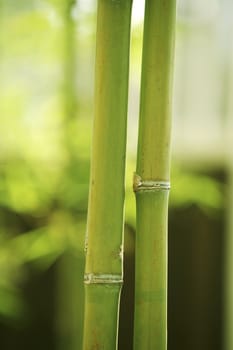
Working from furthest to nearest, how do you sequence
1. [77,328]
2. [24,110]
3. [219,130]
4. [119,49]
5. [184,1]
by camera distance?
[219,130] < [184,1] < [24,110] < [77,328] < [119,49]

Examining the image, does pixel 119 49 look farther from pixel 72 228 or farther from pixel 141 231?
pixel 72 228

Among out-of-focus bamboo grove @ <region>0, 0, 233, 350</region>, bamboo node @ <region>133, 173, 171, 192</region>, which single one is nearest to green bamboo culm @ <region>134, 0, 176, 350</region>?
bamboo node @ <region>133, 173, 171, 192</region>

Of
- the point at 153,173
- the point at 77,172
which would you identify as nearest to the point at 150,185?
the point at 153,173

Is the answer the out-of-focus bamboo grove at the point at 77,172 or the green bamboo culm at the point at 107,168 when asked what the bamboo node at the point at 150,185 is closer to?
the green bamboo culm at the point at 107,168

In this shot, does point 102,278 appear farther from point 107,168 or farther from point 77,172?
point 77,172

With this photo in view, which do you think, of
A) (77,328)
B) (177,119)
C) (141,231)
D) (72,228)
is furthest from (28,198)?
(141,231)

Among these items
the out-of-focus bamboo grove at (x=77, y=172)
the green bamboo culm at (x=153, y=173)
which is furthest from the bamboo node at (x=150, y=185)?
the out-of-focus bamboo grove at (x=77, y=172)

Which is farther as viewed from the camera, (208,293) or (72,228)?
(208,293)

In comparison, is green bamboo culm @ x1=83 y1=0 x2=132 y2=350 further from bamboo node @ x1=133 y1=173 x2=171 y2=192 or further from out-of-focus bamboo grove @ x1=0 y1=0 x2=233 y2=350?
out-of-focus bamboo grove @ x1=0 y1=0 x2=233 y2=350
